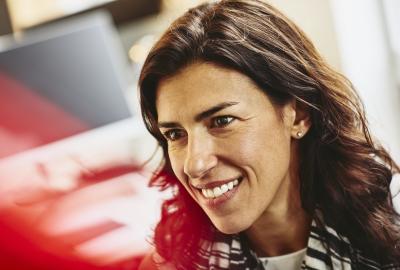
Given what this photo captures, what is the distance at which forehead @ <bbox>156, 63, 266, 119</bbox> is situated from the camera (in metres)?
0.95

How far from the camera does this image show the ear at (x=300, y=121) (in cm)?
108

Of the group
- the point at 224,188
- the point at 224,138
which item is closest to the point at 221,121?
the point at 224,138

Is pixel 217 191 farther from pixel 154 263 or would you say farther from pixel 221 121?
pixel 154 263

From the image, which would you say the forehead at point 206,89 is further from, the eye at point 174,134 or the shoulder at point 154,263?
the shoulder at point 154,263

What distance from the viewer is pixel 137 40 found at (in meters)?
2.32

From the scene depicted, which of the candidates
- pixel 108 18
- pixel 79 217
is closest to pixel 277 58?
pixel 79 217

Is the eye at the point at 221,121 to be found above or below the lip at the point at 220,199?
above

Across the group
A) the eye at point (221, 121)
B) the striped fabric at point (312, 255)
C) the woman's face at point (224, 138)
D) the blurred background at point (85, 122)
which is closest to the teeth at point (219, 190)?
the woman's face at point (224, 138)

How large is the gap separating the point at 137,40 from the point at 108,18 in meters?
0.19

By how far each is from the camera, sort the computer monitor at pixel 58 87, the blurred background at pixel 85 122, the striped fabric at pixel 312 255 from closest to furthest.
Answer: the striped fabric at pixel 312 255
the blurred background at pixel 85 122
the computer monitor at pixel 58 87

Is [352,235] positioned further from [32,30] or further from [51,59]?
[32,30]

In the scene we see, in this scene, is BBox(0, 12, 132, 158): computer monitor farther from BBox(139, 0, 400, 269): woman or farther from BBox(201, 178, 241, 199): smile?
BBox(201, 178, 241, 199): smile

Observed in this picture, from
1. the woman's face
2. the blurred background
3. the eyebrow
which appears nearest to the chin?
the woman's face

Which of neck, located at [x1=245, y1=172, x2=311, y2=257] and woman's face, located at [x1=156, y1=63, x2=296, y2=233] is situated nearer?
woman's face, located at [x1=156, y1=63, x2=296, y2=233]
